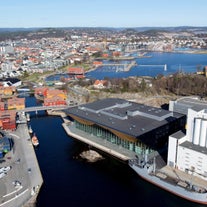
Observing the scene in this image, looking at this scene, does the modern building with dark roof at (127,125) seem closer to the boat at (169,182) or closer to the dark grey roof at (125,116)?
the dark grey roof at (125,116)

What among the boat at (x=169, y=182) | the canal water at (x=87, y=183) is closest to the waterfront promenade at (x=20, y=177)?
the canal water at (x=87, y=183)

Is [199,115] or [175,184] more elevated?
[199,115]

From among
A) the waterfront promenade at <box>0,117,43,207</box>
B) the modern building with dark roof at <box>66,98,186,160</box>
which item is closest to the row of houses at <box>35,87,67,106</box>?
the modern building with dark roof at <box>66,98,186,160</box>

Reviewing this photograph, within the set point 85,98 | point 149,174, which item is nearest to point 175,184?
point 149,174

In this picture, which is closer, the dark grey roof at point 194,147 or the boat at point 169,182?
the boat at point 169,182

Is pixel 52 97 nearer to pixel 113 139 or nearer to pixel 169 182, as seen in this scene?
pixel 113 139

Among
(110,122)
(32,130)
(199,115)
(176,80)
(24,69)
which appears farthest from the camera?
(24,69)

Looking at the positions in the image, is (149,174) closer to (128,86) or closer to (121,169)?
(121,169)

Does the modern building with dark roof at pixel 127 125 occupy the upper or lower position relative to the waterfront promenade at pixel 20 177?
upper
